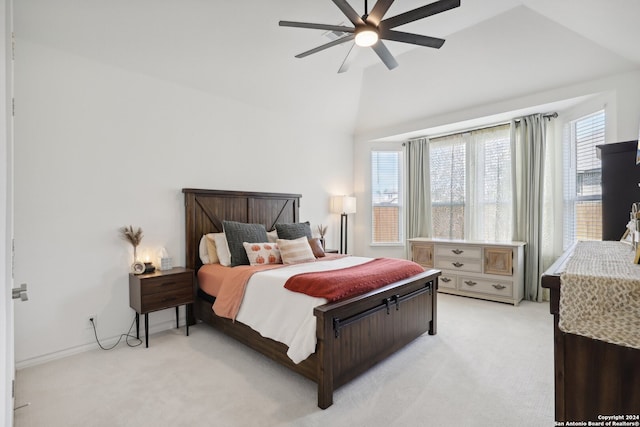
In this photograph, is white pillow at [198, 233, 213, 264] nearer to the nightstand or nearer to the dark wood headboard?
the dark wood headboard

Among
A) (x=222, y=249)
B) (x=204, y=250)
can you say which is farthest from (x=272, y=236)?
(x=204, y=250)

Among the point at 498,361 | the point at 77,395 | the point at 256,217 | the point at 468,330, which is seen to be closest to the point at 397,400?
the point at 498,361

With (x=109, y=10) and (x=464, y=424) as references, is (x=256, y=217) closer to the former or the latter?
(x=109, y=10)

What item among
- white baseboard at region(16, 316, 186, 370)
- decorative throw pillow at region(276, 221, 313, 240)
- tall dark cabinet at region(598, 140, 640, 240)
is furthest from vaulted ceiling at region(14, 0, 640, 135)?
white baseboard at region(16, 316, 186, 370)

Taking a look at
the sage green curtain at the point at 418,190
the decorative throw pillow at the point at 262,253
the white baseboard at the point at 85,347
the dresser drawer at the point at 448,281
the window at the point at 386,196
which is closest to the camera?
the white baseboard at the point at 85,347

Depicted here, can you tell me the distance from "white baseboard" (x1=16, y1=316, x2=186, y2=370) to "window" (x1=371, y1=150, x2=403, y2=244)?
12.3 feet

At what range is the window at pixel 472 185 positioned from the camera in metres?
4.82

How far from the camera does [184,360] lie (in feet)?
8.95

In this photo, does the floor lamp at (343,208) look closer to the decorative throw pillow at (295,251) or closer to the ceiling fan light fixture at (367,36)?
the decorative throw pillow at (295,251)

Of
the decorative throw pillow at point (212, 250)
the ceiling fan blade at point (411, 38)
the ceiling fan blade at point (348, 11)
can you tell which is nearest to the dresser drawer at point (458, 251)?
the ceiling fan blade at point (411, 38)

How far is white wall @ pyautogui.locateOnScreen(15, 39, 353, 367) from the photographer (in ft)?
8.84

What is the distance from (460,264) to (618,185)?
240cm

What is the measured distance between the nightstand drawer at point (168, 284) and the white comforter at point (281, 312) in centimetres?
83

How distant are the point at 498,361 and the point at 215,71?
13.6ft
